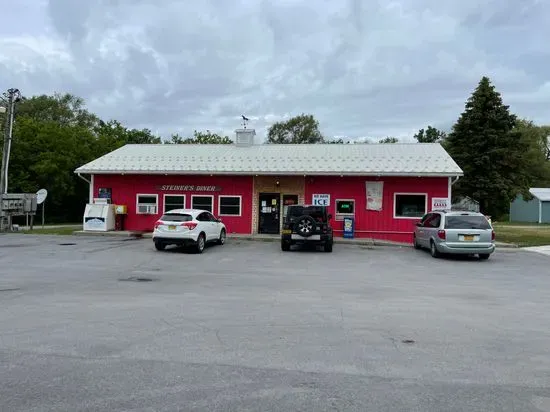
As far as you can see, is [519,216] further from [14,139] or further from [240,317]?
[240,317]

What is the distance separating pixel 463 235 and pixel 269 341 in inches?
485

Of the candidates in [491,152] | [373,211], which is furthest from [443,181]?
[491,152]

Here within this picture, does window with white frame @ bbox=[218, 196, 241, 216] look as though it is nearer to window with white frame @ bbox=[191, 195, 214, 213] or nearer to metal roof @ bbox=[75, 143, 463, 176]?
window with white frame @ bbox=[191, 195, 214, 213]

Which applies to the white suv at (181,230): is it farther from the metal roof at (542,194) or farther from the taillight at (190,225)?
the metal roof at (542,194)

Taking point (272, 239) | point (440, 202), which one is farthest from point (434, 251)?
point (272, 239)

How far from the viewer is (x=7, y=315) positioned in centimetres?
744

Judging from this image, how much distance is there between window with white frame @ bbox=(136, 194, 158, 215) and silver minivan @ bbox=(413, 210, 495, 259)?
1452 centimetres

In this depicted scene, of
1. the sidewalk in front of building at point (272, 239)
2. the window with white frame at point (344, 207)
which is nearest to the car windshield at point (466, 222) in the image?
the sidewalk in front of building at point (272, 239)

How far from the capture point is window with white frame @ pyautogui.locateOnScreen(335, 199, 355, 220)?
24.5m

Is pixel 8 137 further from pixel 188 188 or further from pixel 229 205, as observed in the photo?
pixel 229 205

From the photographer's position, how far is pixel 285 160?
26125 mm

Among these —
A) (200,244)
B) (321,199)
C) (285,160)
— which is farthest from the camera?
(285,160)

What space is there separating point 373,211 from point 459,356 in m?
18.9

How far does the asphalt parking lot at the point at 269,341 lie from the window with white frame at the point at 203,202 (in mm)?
12921
